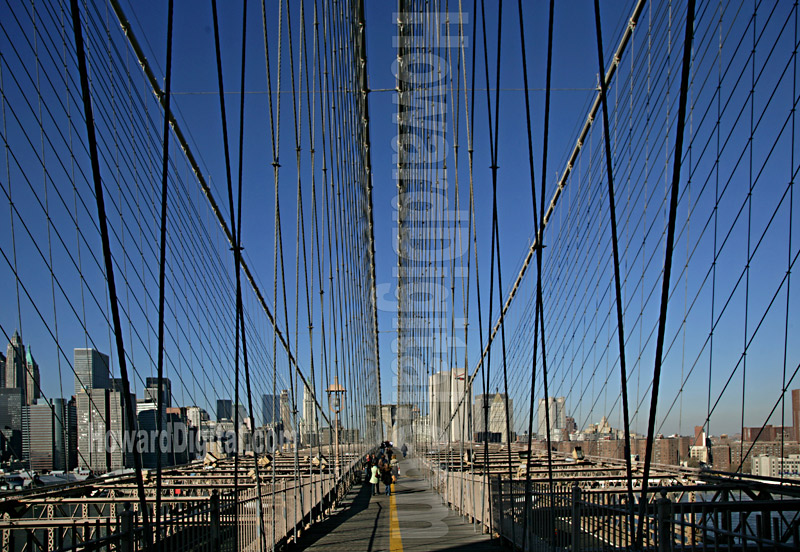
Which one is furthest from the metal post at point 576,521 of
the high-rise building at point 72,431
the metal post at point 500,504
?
the high-rise building at point 72,431

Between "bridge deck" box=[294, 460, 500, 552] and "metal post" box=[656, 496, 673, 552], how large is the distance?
141 inches

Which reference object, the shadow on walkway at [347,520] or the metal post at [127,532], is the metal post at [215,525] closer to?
the metal post at [127,532]

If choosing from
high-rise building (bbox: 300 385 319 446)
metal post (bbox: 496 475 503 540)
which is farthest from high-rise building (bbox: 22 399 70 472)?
high-rise building (bbox: 300 385 319 446)

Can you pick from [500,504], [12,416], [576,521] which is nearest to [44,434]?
[12,416]

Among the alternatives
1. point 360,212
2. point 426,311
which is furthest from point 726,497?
point 426,311

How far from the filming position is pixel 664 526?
3.77m

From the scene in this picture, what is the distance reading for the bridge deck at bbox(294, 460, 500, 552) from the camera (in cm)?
752

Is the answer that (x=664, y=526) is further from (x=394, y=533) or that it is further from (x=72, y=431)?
(x=72, y=431)

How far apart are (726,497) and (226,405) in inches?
477

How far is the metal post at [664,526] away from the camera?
371 centimetres

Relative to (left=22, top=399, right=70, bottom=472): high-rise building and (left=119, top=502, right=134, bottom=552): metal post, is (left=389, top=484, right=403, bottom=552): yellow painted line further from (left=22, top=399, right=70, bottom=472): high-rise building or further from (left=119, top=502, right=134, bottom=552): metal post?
(left=119, top=502, right=134, bottom=552): metal post

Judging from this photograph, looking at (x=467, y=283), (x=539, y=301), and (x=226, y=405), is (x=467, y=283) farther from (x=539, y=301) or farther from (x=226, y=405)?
(x=539, y=301)

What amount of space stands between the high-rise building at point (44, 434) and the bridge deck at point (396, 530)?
2.51 metres

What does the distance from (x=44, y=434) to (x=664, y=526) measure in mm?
5582
